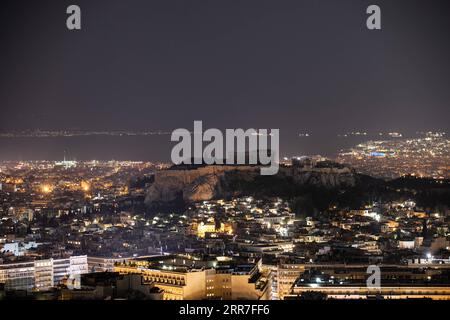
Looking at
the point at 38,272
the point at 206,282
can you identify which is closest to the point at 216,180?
the point at 38,272

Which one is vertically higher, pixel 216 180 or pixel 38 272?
pixel 216 180

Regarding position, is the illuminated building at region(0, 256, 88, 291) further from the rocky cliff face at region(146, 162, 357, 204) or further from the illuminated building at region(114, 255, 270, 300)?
the rocky cliff face at region(146, 162, 357, 204)

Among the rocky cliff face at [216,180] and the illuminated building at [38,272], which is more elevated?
the rocky cliff face at [216,180]

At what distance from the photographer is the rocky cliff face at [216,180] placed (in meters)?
39.6

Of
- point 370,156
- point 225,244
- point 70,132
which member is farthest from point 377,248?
point 70,132

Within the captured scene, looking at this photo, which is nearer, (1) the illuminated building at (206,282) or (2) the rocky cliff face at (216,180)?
(1) the illuminated building at (206,282)

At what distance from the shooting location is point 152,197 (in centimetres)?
4188

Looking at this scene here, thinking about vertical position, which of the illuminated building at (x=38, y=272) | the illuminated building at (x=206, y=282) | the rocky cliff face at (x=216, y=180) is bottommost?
the illuminated building at (x=38, y=272)

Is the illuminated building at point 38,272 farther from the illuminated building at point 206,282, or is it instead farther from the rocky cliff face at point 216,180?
the rocky cliff face at point 216,180

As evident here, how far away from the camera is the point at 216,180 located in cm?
4222

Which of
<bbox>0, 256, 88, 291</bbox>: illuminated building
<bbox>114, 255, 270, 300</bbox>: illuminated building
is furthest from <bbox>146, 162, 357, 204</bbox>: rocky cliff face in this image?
Result: <bbox>114, 255, 270, 300</bbox>: illuminated building

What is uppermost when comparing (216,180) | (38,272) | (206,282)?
(216,180)

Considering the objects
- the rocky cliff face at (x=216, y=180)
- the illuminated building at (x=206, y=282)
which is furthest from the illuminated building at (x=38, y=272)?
the rocky cliff face at (x=216, y=180)

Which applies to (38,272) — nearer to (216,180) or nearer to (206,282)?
(206,282)
